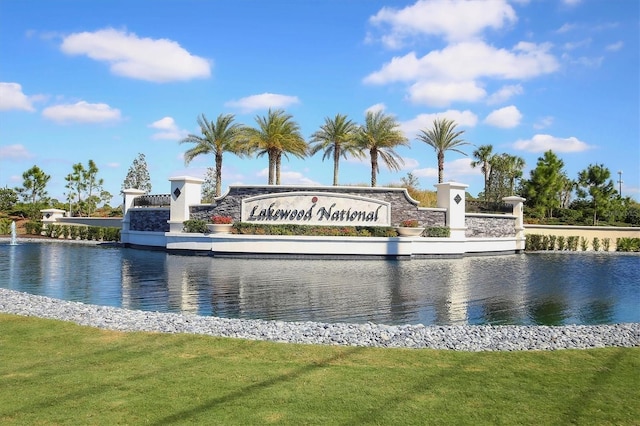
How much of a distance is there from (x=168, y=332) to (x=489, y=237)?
2649 cm

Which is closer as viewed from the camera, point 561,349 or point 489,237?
point 561,349

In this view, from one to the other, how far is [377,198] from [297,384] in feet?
77.9

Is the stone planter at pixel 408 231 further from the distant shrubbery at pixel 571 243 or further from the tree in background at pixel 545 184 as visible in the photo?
the tree in background at pixel 545 184

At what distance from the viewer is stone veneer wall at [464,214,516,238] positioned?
100ft

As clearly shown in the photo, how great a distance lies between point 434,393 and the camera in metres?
5.41

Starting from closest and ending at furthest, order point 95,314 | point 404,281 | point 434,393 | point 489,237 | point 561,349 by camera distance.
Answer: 1. point 434,393
2. point 561,349
3. point 95,314
4. point 404,281
5. point 489,237

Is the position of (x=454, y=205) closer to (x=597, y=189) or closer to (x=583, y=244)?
(x=583, y=244)

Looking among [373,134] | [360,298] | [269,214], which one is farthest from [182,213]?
[360,298]

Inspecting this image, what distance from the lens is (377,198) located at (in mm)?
28953

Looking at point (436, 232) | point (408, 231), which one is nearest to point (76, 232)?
point (408, 231)

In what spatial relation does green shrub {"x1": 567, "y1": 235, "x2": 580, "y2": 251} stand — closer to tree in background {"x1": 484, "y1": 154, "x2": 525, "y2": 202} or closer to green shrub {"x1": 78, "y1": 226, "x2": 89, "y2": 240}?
tree in background {"x1": 484, "y1": 154, "x2": 525, "y2": 202}

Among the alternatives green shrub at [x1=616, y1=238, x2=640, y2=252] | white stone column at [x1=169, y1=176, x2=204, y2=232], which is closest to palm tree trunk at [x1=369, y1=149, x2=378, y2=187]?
white stone column at [x1=169, y1=176, x2=204, y2=232]

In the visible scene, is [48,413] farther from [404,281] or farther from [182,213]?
[182,213]

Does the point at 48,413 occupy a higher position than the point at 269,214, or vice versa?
the point at 269,214
